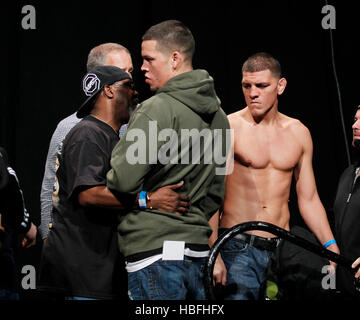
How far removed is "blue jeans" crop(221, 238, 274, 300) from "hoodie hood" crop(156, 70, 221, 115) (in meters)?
0.88

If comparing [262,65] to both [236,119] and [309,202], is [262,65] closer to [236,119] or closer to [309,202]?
[236,119]

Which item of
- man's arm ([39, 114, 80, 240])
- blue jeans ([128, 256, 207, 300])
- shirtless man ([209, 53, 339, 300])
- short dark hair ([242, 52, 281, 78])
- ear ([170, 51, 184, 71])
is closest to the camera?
blue jeans ([128, 256, 207, 300])

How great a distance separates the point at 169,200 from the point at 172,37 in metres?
0.65

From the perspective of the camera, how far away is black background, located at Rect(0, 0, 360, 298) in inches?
137

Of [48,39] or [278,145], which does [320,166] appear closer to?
[278,145]

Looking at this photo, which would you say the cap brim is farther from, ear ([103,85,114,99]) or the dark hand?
the dark hand

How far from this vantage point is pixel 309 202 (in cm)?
296

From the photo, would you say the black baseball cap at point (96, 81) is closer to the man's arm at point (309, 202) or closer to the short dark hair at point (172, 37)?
the short dark hair at point (172, 37)

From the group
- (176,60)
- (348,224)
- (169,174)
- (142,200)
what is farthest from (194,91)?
(348,224)

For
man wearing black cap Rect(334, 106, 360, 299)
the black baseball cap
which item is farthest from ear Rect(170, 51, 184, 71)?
man wearing black cap Rect(334, 106, 360, 299)

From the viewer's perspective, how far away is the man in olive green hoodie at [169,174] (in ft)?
6.40

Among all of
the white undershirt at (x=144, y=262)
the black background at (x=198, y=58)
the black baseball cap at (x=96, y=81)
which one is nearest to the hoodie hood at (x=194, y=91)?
the black baseball cap at (x=96, y=81)

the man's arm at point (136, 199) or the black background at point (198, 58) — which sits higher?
the black background at point (198, 58)
